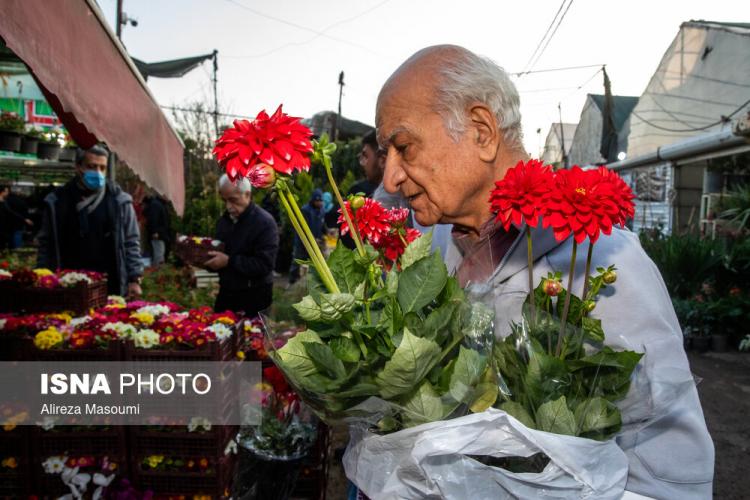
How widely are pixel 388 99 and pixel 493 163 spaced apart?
30 centimetres

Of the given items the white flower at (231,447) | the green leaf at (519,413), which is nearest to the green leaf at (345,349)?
the green leaf at (519,413)

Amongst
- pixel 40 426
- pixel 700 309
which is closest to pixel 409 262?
pixel 40 426

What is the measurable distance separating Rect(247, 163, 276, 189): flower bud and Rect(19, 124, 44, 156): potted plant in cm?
677

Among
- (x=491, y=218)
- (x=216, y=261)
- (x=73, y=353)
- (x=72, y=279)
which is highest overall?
(x=491, y=218)

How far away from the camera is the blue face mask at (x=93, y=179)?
14.0 ft

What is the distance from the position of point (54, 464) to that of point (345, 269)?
262 cm

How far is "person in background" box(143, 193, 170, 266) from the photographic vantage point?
11588mm

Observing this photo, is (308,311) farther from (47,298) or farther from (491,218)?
(47,298)

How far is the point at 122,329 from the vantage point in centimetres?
292

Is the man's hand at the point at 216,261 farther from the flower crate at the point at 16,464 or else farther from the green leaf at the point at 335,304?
the green leaf at the point at 335,304

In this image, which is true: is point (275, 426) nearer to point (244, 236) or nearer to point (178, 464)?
point (178, 464)

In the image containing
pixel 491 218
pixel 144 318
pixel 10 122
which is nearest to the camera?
pixel 491 218

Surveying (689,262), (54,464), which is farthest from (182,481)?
(689,262)

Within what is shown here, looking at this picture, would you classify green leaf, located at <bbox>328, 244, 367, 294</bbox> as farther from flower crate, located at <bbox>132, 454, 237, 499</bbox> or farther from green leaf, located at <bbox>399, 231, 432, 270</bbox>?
flower crate, located at <bbox>132, 454, 237, 499</bbox>
